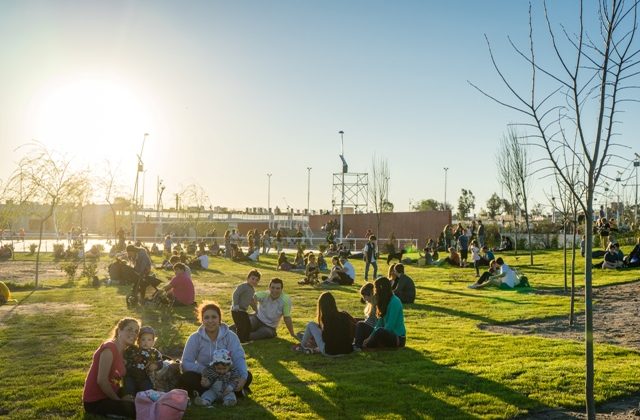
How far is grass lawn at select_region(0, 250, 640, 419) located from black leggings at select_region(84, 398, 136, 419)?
217 mm

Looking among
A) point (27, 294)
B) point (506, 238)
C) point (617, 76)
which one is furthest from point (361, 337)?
point (506, 238)

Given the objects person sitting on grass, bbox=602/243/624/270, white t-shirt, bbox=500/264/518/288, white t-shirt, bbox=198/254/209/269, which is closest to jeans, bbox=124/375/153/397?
white t-shirt, bbox=500/264/518/288

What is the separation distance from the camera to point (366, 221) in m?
50.6

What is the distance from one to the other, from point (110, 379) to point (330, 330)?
366 centimetres

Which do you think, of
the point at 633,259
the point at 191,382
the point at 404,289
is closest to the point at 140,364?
the point at 191,382

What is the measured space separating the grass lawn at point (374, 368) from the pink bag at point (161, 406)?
0.44 meters

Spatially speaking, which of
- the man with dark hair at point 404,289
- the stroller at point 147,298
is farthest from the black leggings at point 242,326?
the man with dark hair at point 404,289

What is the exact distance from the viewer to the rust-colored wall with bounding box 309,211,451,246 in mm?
43438

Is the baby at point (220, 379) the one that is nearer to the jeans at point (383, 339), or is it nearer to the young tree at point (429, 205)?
the jeans at point (383, 339)

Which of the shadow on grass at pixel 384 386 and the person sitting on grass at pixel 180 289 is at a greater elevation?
the person sitting on grass at pixel 180 289

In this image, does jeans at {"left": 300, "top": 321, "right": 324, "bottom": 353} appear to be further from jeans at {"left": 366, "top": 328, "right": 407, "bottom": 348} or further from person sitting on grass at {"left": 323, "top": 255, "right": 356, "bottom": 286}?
person sitting on grass at {"left": 323, "top": 255, "right": 356, "bottom": 286}

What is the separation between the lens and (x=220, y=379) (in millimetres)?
6855

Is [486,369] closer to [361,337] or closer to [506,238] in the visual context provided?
[361,337]

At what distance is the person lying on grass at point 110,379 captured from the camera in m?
6.16
